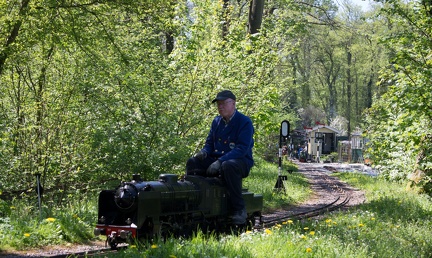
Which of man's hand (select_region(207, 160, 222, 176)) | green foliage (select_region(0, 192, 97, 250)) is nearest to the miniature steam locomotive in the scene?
man's hand (select_region(207, 160, 222, 176))

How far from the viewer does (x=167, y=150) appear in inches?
522

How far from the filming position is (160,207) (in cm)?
843

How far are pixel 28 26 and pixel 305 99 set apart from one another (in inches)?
3284

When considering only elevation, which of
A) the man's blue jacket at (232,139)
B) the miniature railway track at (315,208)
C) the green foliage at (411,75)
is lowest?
the miniature railway track at (315,208)

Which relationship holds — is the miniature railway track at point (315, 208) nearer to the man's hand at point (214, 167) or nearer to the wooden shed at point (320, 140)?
the man's hand at point (214, 167)

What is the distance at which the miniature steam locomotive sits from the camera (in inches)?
319

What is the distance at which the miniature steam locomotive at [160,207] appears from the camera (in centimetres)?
811

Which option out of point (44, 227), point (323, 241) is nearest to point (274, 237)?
point (323, 241)

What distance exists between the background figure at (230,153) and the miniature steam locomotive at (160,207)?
0.82 ft

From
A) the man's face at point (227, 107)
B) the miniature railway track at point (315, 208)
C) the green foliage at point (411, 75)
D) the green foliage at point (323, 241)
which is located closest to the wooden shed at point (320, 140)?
the miniature railway track at point (315, 208)

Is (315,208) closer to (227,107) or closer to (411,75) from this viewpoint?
(411,75)

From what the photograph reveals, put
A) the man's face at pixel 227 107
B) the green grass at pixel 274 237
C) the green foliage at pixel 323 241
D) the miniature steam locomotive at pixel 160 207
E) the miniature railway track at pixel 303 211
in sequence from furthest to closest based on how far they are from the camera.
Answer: the man's face at pixel 227 107
the miniature railway track at pixel 303 211
the miniature steam locomotive at pixel 160 207
the green grass at pixel 274 237
the green foliage at pixel 323 241

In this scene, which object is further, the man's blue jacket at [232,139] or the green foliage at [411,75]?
the green foliage at [411,75]

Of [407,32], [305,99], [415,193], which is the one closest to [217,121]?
[407,32]
